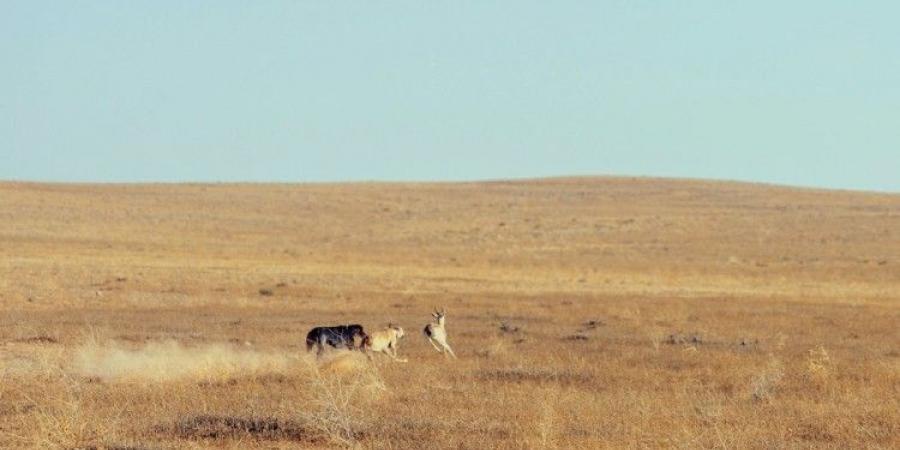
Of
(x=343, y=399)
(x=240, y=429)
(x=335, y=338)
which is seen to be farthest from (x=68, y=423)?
(x=335, y=338)

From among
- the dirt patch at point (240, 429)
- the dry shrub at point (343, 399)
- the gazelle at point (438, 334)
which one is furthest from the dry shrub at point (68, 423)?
the gazelle at point (438, 334)

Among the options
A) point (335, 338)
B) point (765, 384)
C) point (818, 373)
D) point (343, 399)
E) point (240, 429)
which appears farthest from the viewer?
point (335, 338)

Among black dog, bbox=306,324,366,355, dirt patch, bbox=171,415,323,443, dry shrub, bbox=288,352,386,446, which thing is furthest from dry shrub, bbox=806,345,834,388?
dirt patch, bbox=171,415,323,443

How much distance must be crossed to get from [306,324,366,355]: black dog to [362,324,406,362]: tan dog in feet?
0.35

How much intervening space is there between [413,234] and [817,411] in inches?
2203

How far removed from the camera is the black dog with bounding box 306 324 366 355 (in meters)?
19.1

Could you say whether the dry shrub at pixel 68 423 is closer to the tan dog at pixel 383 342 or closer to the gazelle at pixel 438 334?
the tan dog at pixel 383 342

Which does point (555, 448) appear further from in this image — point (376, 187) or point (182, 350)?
point (376, 187)

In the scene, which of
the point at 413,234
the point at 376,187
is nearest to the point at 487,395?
the point at 413,234

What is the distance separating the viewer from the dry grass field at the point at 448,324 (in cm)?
1306

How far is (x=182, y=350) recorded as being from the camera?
20.2m

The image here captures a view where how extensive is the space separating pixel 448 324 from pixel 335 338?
28.5 ft

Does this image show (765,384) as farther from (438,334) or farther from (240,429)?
(240,429)

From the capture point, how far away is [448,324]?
91.1ft
